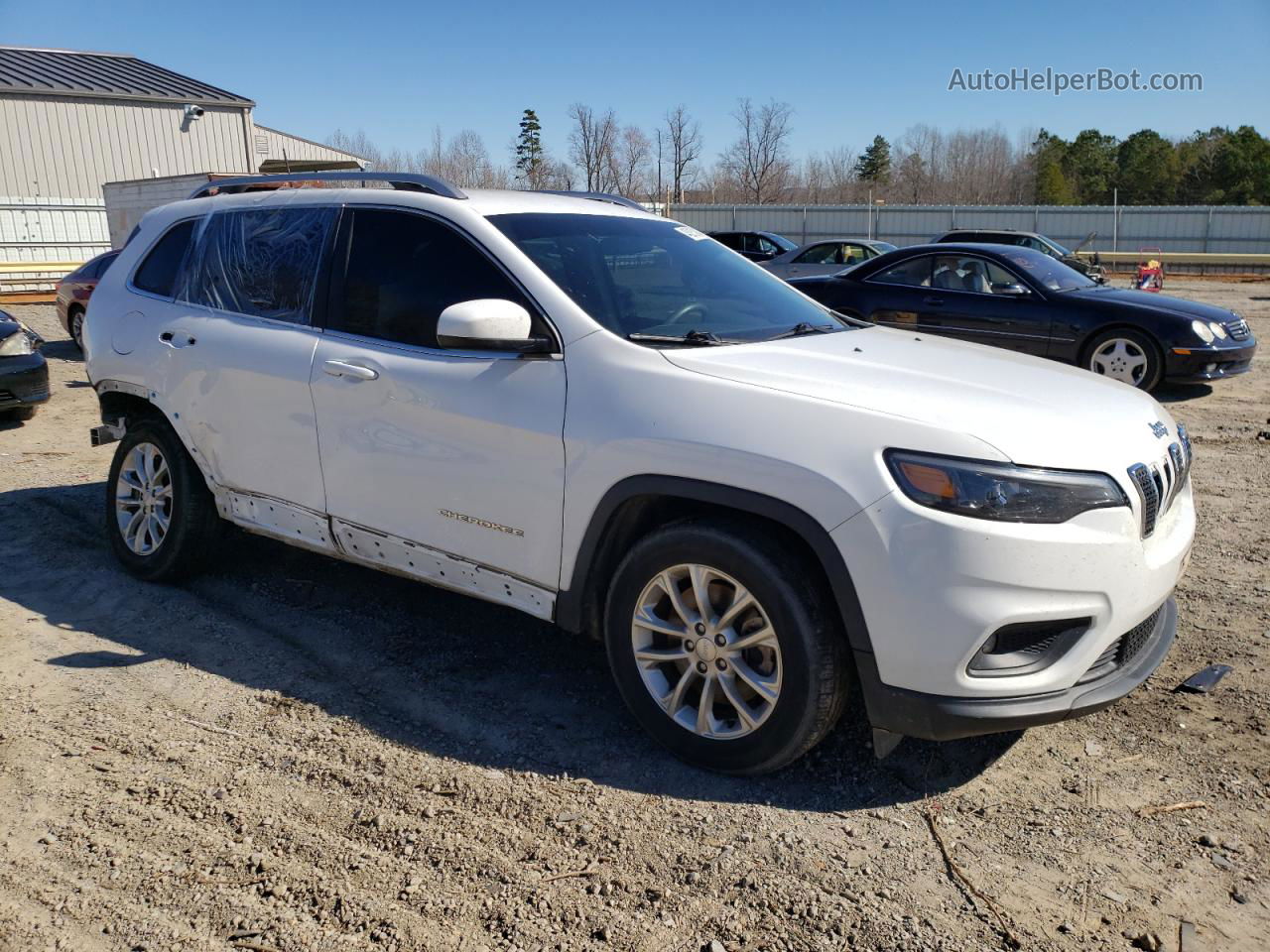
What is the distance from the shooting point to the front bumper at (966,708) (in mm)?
2834

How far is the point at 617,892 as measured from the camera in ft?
8.93

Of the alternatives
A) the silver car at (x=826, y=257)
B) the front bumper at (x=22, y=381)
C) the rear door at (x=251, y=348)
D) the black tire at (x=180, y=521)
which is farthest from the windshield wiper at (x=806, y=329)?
the silver car at (x=826, y=257)

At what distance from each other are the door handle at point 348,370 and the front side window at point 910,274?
8.30 m

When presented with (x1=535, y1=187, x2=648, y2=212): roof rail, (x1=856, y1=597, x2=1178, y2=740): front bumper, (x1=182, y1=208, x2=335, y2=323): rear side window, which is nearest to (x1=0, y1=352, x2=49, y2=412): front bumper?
(x1=182, y1=208, x2=335, y2=323): rear side window

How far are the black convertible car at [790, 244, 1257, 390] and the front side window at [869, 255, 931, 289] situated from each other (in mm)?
11

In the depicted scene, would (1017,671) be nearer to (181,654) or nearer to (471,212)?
(471,212)

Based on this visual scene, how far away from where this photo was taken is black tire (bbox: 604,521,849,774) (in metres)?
2.97

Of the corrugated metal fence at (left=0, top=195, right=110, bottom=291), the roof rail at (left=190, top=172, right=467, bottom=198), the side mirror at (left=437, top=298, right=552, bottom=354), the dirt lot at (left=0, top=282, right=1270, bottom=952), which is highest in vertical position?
the corrugated metal fence at (left=0, top=195, right=110, bottom=291)

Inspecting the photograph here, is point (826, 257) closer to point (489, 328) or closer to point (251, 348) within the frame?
point (251, 348)

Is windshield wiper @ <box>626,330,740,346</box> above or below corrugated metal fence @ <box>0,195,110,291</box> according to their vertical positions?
below

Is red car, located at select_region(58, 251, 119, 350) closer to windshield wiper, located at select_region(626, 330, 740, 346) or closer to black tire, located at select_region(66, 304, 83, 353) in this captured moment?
black tire, located at select_region(66, 304, 83, 353)

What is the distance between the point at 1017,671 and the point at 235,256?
388cm

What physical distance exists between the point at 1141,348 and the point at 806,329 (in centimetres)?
748

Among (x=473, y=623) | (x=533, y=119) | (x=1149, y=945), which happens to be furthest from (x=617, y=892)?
(x=533, y=119)
